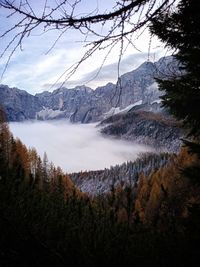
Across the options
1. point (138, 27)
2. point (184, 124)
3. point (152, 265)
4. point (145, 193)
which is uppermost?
point (138, 27)

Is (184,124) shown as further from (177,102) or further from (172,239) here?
(172,239)

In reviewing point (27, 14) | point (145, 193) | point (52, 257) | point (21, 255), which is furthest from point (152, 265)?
point (145, 193)

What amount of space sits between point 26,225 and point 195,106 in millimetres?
5618

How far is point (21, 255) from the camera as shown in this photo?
4.26m

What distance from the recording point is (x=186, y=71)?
29.3 ft

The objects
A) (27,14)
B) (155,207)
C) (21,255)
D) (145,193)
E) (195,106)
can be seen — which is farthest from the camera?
(145,193)

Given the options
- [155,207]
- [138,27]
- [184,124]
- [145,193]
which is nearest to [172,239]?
[138,27]

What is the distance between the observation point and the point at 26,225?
447 cm

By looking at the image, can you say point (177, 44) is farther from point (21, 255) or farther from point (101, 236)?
point (21, 255)

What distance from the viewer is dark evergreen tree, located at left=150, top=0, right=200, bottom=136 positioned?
20.6ft

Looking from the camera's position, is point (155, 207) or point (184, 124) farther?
point (155, 207)

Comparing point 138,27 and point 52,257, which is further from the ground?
point 138,27

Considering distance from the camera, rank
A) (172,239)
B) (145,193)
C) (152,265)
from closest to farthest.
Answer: (152,265), (172,239), (145,193)

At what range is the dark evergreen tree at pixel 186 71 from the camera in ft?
20.6
